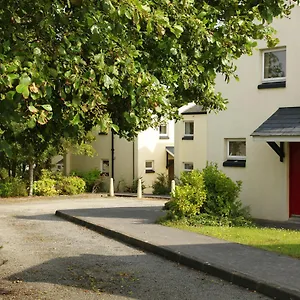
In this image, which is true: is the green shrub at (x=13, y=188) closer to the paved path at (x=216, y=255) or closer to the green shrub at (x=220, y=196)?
the paved path at (x=216, y=255)

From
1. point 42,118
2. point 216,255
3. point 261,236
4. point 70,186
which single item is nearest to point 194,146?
point 70,186

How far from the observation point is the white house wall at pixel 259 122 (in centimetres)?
1549

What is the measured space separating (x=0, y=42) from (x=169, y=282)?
4.58 metres

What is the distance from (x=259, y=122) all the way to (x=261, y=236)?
187 inches

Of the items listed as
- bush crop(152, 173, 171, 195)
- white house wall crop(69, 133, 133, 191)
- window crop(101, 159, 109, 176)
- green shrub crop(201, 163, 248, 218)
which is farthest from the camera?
window crop(101, 159, 109, 176)

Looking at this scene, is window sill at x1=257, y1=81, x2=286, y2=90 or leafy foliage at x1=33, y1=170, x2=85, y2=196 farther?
leafy foliage at x1=33, y1=170, x2=85, y2=196

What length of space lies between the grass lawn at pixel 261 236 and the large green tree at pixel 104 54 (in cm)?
457

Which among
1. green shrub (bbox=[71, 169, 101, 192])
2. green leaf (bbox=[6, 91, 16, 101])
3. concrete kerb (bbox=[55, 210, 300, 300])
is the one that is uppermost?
green leaf (bbox=[6, 91, 16, 101])

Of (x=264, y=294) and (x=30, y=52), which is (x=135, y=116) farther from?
(x=264, y=294)

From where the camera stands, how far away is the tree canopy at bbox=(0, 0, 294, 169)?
16.9 feet

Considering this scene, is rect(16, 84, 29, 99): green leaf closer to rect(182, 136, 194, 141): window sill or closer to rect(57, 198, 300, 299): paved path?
rect(57, 198, 300, 299): paved path

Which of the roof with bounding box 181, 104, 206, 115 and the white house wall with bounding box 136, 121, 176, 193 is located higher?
the roof with bounding box 181, 104, 206, 115

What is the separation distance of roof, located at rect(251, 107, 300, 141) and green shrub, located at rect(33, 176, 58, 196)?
17.0 metres

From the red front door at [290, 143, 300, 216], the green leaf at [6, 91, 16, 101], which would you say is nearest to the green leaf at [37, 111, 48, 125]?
the green leaf at [6, 91, 16, 101]
